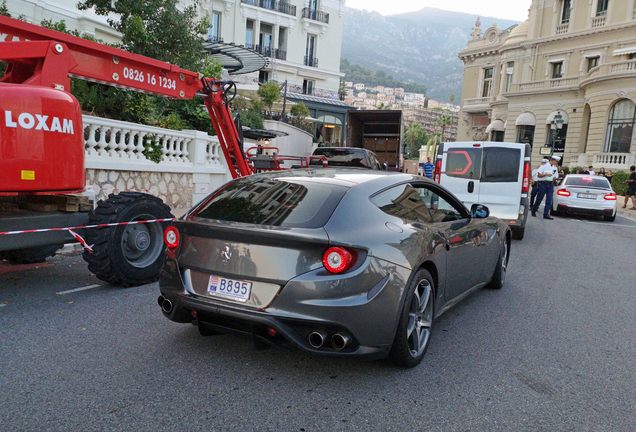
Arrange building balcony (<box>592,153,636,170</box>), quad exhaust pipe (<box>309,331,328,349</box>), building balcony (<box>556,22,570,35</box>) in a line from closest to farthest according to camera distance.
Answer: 1. quad exhaust pipe (<box>309,331,328,349</box>)
2. building balcony (<box>592,153,636,170</box>)
3. building balcony (<box>556,22,570,35</box>)

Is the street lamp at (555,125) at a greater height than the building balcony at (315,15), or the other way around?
the building balcony at (315,15)

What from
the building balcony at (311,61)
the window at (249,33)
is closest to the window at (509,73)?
the building balcony at (311,61)

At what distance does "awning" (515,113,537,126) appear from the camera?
42.6m

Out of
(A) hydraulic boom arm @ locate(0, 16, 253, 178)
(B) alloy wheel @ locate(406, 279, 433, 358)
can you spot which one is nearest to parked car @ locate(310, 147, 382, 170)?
(A) hydraulic boom arm @ locate(0, 16, 253, 178)

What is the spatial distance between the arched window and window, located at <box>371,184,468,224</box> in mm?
34986

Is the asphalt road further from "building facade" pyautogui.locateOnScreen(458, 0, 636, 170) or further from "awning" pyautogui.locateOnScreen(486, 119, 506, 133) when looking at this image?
"awning" pyautogui.locateOnScreen(486, 119, 506, 133)

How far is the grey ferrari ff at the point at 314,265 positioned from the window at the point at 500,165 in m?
6.47

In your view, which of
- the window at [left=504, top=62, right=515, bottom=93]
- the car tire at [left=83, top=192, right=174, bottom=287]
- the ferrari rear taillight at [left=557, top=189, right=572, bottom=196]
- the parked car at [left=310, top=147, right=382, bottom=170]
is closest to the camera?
the car tire at [left=83, top=192, right=174, bottom=287]

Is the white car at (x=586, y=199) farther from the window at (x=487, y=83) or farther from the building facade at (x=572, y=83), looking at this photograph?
the window at (x=487, y=83)

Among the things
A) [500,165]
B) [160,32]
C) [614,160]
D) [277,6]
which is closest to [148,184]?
[160,32]

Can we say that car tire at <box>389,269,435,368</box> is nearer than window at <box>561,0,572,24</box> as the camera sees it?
Yes

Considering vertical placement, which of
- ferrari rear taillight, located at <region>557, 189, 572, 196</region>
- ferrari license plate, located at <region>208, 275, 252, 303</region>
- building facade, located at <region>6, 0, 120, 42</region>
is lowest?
ferrari license plate, located at <region>208, 275, 252, 303</region>

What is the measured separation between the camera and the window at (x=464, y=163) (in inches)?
402

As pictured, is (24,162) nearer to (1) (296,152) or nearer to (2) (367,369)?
(2) (367,369)
